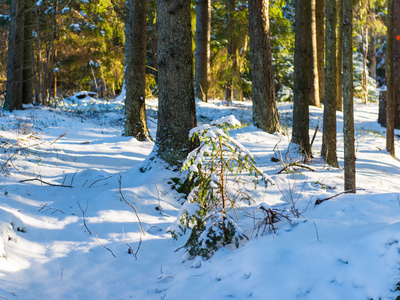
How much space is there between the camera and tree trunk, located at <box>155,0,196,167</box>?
16.8 feet

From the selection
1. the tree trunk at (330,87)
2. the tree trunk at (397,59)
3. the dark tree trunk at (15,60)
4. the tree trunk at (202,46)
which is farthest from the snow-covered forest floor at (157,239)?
the tree trunk at (202,46)

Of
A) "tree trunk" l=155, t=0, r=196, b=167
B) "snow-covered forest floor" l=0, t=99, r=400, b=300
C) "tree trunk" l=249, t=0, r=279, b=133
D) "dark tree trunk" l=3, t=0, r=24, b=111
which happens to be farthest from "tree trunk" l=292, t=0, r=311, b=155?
"dark tree trunk" l=3, t=0, r=24, b=111

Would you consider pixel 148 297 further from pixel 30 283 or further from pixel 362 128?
pixel 362 128

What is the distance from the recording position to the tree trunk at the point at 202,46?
1495 centimetres

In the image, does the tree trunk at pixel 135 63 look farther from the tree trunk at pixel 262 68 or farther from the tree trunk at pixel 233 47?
the tree trunk at pixel 233 47

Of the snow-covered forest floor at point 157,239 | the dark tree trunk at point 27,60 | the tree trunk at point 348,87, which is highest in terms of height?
the dark tree trunk at point 27,60

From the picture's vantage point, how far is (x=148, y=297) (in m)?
2.75

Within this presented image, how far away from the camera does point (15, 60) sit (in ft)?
39.3

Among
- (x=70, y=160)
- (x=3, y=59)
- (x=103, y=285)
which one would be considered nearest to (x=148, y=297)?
(x=103, y=285)

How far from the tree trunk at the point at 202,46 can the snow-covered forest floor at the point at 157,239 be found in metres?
9.20

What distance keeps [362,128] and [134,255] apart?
41.0 feet

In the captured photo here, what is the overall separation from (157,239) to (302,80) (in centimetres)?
505

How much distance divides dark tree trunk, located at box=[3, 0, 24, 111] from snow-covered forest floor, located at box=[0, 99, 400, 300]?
5462mm

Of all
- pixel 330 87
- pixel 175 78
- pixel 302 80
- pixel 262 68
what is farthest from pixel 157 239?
pixel 262 68
